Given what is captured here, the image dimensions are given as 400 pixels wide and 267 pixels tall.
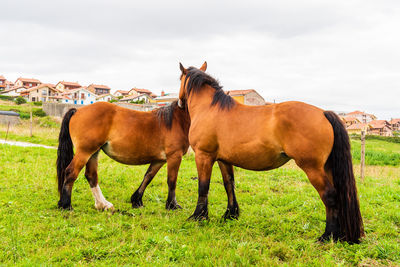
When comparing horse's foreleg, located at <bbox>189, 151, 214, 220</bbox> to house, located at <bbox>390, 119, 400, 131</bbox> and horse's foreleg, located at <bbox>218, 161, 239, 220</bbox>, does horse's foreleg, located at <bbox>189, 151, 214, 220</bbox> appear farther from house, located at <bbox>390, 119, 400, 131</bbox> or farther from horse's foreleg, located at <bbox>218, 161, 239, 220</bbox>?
house, located at <bbox>390, 119, 400, 131</bbox>

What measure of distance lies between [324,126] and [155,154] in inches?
119

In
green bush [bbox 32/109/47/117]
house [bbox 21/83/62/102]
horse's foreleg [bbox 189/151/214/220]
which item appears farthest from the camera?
house [bbox 21/83/62/102]

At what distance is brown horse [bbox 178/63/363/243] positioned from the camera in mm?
3371

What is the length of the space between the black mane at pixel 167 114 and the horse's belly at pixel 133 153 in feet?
Answer: 1.79

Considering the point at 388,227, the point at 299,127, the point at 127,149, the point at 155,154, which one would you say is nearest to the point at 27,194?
the point at 127,149

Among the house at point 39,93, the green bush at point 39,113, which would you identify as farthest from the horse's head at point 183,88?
the house at point 39,93

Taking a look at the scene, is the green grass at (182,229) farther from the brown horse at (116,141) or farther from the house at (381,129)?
the house at (381,129)

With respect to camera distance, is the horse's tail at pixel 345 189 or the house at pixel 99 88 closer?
the horse's tail at pixel 345 189

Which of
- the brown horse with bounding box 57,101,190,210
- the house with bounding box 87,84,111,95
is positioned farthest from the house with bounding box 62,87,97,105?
→ the brown horse with bounding box 57,101,190,210

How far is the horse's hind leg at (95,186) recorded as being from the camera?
485 centimetres

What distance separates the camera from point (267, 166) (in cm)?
381

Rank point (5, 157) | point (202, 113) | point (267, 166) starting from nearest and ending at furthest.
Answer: point (267, 166)
point (202, 113)
point (5, 157)

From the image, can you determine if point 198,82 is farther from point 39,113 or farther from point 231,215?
point 39,113

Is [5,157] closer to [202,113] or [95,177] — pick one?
[95,177]
